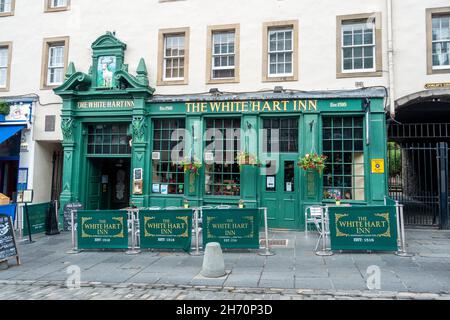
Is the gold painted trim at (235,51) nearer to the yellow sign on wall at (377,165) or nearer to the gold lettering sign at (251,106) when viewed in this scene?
the gold lettering sign at (251,106)

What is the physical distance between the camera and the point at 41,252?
9.32 m

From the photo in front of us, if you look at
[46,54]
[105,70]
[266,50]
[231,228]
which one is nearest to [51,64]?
[46,54]

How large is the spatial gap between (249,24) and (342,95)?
4.11 meters

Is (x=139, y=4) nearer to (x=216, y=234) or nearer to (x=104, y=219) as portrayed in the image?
(x=104, y=219)

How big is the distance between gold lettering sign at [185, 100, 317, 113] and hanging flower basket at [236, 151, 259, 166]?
161 centimetres

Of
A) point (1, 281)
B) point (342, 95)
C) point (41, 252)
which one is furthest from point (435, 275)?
point (41, 252)

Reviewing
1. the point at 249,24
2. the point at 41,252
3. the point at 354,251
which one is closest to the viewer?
the point at 354,251

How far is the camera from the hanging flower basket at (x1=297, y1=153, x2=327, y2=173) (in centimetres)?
1067

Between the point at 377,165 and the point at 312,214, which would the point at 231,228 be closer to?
the point at 312,214

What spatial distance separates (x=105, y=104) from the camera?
12758 mm

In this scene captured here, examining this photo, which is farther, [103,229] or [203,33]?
[203,33]

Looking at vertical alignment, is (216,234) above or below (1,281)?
above

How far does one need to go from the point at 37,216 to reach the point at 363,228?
9857mm

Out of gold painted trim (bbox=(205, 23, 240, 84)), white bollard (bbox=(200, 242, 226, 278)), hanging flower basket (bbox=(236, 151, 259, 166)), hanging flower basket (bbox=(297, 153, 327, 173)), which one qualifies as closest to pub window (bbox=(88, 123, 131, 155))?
gold painted trim (bbox=(205, 23, 240, 84))
